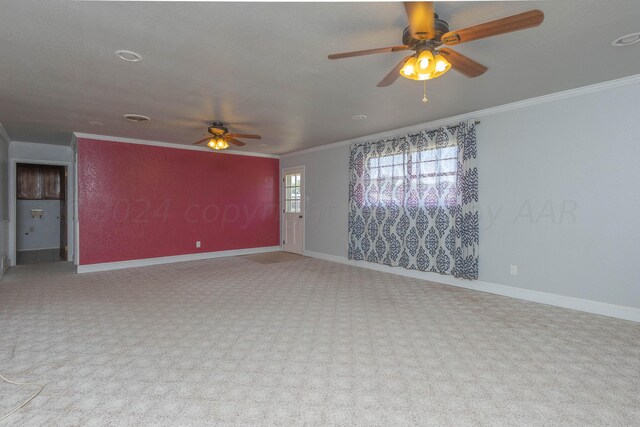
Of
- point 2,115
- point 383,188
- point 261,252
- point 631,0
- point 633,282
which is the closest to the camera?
point 631,0

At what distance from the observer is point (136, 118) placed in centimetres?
486

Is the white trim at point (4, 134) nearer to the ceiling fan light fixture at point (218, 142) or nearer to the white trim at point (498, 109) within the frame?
the ceiling fan light fixture at point (218, 142)

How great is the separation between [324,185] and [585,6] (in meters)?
5.47

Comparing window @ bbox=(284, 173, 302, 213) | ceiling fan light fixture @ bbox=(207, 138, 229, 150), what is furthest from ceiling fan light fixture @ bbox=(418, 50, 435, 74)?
window @ bbox=(284, 173, 302, 213)

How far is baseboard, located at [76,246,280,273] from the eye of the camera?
5988 mm

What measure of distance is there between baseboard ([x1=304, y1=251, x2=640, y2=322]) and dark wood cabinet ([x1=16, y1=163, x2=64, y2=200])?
8.19 m

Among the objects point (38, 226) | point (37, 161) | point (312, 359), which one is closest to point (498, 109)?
point (312, 359)

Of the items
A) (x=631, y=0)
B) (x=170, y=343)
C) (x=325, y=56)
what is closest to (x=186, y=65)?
(x=325, y=56)

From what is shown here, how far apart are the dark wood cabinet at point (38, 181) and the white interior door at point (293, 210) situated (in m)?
5.42

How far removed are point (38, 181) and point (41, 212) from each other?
3.29ft

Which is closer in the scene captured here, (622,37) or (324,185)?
(622,37)

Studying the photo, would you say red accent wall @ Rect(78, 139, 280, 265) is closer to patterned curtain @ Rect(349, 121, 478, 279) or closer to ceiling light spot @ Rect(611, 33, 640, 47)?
patterned curtain @ Rect(349, 121, 478, 279)

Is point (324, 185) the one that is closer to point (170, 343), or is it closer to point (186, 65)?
point (186, 65)

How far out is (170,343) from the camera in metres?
2.88
